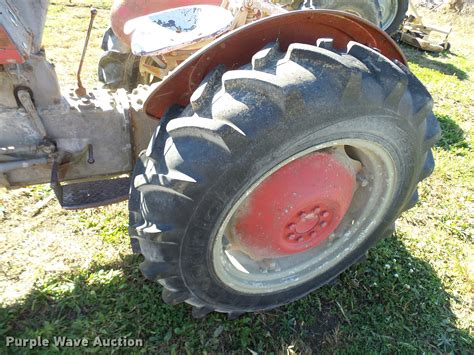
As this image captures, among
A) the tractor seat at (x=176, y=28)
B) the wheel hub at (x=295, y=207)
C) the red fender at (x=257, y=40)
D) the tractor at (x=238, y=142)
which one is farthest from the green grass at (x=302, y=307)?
the tractor seat at (x=176, y=28)

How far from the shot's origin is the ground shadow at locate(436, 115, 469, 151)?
3.64 meters

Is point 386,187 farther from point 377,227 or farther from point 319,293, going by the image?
point 319,293

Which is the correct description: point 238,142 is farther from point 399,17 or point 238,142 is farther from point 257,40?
point 399,17

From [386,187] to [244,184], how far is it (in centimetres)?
75

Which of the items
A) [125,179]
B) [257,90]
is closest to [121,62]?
[125,179]

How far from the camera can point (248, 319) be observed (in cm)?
202

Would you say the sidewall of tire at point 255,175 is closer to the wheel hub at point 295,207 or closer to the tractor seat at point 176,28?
the wheel hub at point 295,207

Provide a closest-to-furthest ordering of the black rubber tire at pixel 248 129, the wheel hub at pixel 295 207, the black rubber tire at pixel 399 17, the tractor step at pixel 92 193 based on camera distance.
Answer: the black rubber tire at pixel 248 129, the wheel hub at pixel 295 207, the tractor step at pixel 92 193, the black rubber tire at pixel 399 17

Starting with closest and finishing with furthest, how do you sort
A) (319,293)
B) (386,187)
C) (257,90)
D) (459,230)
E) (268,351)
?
(257,90) → (386,187) → (268,351) → (319,293) → (459,230)

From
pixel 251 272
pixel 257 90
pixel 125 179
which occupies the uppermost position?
pixel 257 90

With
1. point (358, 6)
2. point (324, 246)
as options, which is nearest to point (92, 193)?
point (324, 246)

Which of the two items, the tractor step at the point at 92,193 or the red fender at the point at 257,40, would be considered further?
the tractor step at the point at 92,193

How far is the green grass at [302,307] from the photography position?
1936mm

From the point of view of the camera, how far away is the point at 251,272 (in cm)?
186
